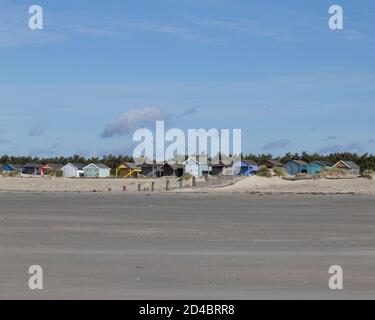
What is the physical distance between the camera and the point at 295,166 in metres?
104

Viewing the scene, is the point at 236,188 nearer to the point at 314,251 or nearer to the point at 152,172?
the point at 314,251

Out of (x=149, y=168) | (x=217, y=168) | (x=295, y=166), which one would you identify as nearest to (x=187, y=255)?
(x=217, y=168)

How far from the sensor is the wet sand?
1188cm

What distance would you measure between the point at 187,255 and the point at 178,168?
257ft

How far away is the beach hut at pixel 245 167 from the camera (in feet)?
311

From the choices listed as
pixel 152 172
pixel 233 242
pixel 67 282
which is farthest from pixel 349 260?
pixel 152 172

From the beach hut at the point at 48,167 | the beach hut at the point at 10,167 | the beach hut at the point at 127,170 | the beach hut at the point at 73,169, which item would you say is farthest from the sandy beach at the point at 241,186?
the beach hut at the point at 10,167

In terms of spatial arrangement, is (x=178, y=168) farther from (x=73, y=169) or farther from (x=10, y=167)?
(x=10, y=167)

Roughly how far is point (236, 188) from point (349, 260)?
39.5 m

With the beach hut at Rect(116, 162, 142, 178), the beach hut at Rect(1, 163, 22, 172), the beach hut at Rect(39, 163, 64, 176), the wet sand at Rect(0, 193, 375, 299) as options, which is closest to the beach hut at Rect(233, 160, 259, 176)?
the beach hut at Rect(116, 162, 142, 178)

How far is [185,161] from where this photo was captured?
303 ft

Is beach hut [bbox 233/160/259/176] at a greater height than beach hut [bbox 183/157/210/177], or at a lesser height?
greater

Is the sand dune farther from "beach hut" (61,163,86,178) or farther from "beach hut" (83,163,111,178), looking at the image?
"beach hut" (61,163,86,178)

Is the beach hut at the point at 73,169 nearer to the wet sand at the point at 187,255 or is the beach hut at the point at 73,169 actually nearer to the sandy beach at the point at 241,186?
the sandy beach at the point at 241,186
